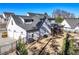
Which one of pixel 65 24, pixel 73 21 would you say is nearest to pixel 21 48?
pixel 65 24

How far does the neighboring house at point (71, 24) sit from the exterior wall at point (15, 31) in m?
0.63

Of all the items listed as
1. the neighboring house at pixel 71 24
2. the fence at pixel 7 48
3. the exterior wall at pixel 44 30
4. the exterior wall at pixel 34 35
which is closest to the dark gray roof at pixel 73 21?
the neighboring house at pixel 71 24

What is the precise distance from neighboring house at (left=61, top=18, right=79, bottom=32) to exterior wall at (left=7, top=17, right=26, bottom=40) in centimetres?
63

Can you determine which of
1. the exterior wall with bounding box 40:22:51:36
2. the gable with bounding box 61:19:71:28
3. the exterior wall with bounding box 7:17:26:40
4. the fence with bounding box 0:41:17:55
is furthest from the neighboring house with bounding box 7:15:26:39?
the gable with bounding box 61:19:71:28

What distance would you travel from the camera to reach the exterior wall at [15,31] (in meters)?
3.97

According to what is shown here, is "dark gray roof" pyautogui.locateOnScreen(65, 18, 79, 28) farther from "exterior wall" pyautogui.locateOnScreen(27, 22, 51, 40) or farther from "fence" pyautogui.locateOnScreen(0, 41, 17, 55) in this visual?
"fence" pyautogui.locateOnScreen(0, 41, 17, 55)

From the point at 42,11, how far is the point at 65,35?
0.51m

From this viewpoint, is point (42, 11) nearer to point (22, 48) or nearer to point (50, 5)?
point (50, 5)

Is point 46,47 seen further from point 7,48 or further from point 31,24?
point 7,48

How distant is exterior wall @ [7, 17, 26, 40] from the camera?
3.97 metres

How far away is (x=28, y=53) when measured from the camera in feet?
13.1

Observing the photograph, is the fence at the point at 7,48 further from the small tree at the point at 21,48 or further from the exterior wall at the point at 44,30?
the exterior wall at the point at 44,30

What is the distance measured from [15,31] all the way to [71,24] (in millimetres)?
857

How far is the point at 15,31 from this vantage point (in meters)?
4.00
